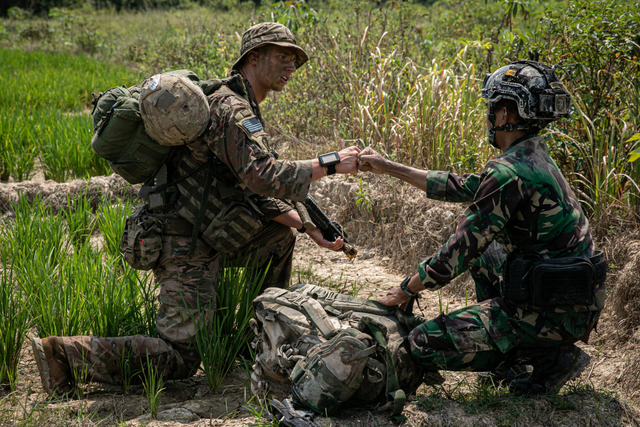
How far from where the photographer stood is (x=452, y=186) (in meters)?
2.89

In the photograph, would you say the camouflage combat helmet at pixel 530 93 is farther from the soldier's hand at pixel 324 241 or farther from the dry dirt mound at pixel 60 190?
the dry dirt mound at pixel 60 190

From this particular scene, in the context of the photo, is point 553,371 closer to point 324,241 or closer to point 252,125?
point 324,241

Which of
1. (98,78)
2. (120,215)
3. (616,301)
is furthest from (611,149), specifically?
(98,78)

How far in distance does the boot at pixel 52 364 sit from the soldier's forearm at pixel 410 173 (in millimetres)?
2030

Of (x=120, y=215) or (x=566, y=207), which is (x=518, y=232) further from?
(x=120, y=215)

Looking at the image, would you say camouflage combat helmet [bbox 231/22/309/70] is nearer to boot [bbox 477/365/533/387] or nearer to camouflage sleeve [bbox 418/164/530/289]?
camouflage sleeve [bbox 418/164/530/289]

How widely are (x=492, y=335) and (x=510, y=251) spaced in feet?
1.41

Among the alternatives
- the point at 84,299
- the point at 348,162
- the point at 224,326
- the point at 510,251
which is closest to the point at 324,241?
the point at 348,162

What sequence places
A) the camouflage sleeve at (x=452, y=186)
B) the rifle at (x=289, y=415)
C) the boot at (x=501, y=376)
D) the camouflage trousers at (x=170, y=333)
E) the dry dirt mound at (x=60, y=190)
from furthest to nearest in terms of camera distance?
the dry dirt mound at (x=60, y=190) → the camouflage sleeve at (x=452, y=186) → the boot at (x=501, y=376) → the camouflage trousers at (x=170, y=333) → the rifle at (x=289, y=415)

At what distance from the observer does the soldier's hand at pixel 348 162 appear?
2.94m

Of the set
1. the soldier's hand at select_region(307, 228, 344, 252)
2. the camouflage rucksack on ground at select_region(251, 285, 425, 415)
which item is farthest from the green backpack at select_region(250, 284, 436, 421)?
the soldier's hand at select_region(307, 228, 344, 252)

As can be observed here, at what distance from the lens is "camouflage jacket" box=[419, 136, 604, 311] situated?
2336 millimetres

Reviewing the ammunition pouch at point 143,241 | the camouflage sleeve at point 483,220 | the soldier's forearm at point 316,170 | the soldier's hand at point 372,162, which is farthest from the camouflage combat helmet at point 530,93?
the ammunition pouch at point 143,241

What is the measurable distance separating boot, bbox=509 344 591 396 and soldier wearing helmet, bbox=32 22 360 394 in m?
1.46
